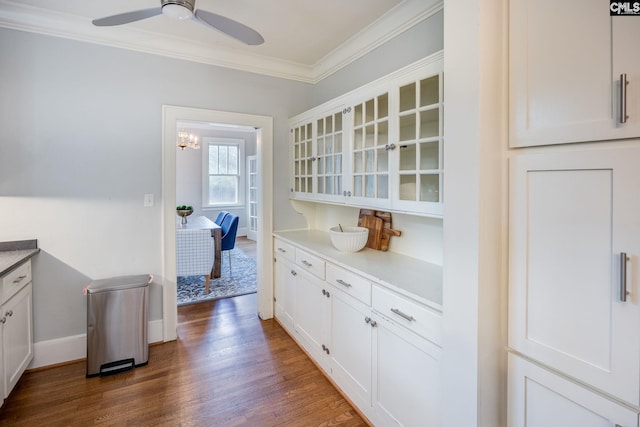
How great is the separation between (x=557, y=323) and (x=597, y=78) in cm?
77

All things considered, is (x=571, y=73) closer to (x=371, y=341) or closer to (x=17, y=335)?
(x=371, y=341)

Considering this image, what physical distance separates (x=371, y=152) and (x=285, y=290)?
5.31ft

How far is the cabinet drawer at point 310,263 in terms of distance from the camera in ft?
7.71

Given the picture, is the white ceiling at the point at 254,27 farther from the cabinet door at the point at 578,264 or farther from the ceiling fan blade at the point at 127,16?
the cabinet door at the point at 578,264

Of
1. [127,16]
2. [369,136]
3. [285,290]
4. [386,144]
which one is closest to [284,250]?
[285,290]

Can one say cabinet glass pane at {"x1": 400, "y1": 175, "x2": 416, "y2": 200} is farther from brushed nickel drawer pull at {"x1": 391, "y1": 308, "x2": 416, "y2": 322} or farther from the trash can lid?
the trash can lid

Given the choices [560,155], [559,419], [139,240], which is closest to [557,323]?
[559,419]

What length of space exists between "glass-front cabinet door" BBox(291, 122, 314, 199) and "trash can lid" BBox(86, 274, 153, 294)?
1.55 metres

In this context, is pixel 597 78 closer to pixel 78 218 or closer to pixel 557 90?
pixel 557 90

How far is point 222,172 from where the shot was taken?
7.59 m

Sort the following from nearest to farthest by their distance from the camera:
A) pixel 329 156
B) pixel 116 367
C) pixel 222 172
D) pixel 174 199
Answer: pixel 116 367 < pixel 329 156 < pixel 174 199 < pixel 222 172

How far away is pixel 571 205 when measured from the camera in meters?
0.99

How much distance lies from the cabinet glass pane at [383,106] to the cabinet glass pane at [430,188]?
0.52m

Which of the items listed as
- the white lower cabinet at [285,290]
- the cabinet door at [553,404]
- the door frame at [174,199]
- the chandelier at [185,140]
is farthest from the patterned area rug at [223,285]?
the cabinet door at [553,404]
